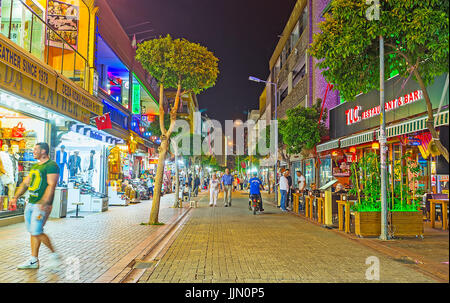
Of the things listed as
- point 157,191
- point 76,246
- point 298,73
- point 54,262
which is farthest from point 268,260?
point 298,73

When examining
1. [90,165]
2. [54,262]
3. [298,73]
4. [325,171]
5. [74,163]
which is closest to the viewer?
[54,262]

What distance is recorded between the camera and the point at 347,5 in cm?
Answer: 857

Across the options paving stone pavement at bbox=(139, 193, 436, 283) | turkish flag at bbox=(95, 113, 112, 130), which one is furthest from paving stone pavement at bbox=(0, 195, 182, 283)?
turkish flag at bbox=(95, 113, 112, 130)

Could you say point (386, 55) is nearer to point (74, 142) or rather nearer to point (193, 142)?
point (74, 142)

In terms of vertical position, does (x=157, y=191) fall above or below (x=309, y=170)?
below

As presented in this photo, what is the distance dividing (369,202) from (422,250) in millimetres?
2413

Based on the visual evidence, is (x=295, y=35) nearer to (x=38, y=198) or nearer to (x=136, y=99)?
(x=136, y=99)

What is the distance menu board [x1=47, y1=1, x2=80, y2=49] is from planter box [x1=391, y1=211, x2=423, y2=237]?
45.5 ft

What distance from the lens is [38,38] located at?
13.5 metres

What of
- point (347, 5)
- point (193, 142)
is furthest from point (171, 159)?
point (347, 5)

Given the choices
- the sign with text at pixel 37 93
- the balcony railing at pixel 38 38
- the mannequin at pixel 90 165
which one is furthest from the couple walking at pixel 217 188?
the sign with text at pixel 37 93

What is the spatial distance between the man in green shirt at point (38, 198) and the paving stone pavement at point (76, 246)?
1.63 feet
